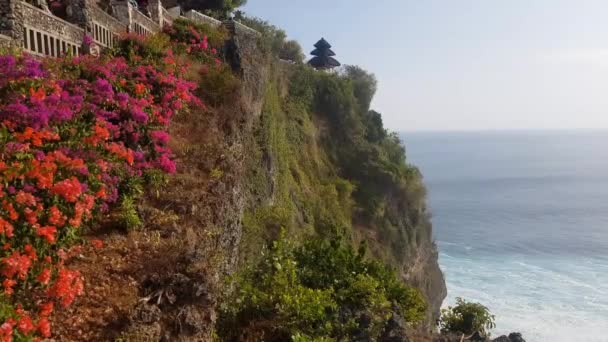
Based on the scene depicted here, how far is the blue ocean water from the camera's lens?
39812mm

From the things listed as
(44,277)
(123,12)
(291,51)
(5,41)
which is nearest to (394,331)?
(44,277)

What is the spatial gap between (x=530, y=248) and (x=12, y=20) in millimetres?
61079

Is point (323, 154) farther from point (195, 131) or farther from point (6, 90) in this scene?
point (6, 90)

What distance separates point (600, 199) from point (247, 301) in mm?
99910

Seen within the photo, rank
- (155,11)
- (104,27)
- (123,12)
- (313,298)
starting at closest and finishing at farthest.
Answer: (313,298), (104,27), (123,12), (155,11)

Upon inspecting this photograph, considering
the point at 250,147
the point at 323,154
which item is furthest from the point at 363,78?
the point at 250,147

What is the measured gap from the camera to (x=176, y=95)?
12.9m

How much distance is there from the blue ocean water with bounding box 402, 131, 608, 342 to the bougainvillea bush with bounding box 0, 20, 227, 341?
34.2m

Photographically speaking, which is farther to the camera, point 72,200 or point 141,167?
point 141,167

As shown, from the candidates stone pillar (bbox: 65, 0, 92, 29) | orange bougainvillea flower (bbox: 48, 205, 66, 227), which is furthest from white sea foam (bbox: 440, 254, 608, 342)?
orange bougainvillea flower (bbox: 48, 205, 66, 227)

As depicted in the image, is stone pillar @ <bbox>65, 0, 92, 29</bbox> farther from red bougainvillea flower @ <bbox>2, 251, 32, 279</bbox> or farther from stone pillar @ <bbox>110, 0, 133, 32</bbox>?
red bougainvillea flower @ <bbox>2, 251, 32, 279</bbox>

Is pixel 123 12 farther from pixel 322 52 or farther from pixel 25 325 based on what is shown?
pixel 322 52

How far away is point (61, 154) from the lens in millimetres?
8023

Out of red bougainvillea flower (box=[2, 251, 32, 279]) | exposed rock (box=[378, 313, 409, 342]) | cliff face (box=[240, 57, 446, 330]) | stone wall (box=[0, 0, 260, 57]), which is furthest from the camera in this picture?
cliff face (box=[240, 57, 446, 330])
